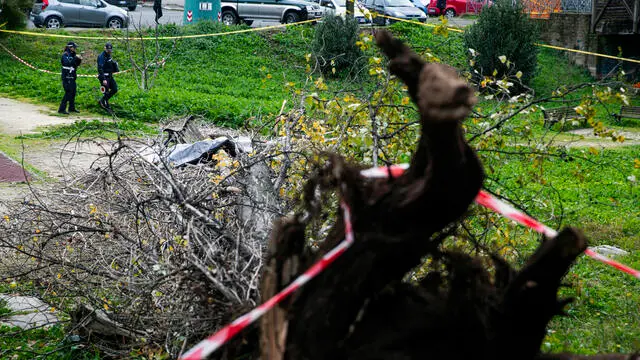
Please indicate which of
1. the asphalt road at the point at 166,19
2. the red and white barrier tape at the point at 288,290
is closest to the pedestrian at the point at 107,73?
the asphalt road at the point at 166,19

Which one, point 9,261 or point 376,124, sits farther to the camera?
point 9,261

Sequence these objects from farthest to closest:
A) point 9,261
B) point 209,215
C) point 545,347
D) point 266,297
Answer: point 9,261 < point 209,215 < point 545,347 < point 266,297

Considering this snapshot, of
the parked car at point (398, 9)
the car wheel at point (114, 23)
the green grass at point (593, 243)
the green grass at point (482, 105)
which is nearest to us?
the green grass at point (593, 243)

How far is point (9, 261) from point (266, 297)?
4870 millimetres

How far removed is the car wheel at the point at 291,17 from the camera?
92.4ft

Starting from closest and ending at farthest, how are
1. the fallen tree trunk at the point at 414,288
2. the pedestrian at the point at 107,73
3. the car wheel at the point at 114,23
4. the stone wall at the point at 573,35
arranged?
the fallen tree trunk at the point at 414,288 < the pedestrian at the point at 107,73 < the stone wall at the point at 573,35 < the car wheel at the point at 114,23

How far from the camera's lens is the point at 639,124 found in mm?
18422

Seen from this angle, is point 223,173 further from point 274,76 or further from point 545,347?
point 274,76

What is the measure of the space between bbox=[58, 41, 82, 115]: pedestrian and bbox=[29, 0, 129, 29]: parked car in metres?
9.07

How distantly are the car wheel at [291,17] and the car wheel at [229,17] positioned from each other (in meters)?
1.92

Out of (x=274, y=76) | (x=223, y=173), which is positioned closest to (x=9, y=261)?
(x=223, y=173)

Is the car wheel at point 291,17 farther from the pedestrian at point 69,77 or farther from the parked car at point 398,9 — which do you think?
the pedestrian at point 69,77

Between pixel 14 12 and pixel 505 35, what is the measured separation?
48.5 feet

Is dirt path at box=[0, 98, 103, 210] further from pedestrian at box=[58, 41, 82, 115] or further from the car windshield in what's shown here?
the car windshield
